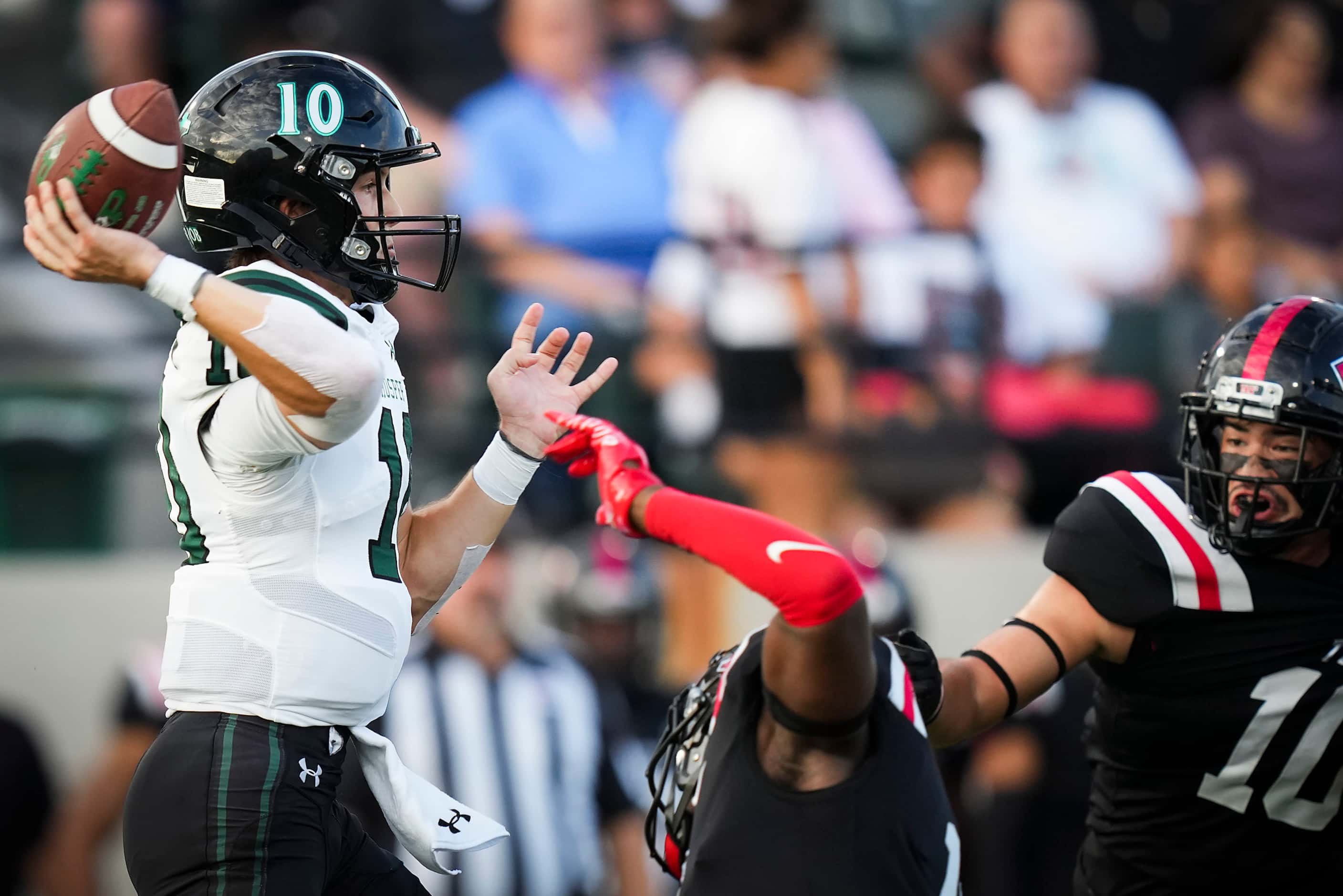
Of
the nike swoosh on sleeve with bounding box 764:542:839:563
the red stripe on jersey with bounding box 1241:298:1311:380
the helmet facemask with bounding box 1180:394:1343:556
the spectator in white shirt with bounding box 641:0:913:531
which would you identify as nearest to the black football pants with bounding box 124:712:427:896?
the nike swoosh on sleeve with bounding box 764:542:839:563

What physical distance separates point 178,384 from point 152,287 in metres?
0.21

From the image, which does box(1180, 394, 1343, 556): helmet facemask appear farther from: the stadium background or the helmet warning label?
the stadium background

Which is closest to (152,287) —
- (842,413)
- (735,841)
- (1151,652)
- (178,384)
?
(178,384)

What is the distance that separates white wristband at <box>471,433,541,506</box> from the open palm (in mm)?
24

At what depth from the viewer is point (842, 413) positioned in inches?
235

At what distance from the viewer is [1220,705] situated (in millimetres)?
2781

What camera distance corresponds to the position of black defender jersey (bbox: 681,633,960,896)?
2082mm

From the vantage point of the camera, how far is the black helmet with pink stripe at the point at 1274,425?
110 inches

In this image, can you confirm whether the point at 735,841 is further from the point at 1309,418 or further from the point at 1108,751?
the point at 1309,418

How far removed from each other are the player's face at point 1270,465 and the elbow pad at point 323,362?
1614mm

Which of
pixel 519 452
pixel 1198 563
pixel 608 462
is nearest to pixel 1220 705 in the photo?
pixel 1198 563

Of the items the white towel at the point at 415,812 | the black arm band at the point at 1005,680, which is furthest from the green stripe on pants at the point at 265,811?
the black arm band at the point at 1005,680

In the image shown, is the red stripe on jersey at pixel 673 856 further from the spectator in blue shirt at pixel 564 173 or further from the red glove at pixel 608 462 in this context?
the spectator in blue shirt at pixel 564 173

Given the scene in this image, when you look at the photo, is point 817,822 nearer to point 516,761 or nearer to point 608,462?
point 608,462
